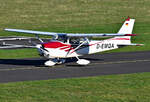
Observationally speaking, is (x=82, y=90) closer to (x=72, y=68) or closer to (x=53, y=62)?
(x=72, y=68)

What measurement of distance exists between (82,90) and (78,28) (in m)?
26.6

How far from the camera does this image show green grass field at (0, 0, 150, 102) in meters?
16.2

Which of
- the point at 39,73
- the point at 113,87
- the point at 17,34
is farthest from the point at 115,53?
the point at 17,34

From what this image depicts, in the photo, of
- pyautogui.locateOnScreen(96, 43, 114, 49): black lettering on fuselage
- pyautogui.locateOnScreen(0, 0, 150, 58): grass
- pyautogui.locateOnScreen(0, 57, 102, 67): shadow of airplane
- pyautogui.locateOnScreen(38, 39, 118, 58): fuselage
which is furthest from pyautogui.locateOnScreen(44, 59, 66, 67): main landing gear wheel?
pyautogui.locateOnScreen(0, 0, 150, 58): grass

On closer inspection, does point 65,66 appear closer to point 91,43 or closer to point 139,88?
point 91,43

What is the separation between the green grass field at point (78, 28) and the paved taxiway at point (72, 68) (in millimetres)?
1387

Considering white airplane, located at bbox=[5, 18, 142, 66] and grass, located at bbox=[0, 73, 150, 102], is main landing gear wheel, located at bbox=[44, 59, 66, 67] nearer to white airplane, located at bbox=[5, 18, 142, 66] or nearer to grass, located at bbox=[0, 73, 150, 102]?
white airplane, located at bbox=[5, 18, 142, 66]

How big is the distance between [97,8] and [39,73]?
3577cm

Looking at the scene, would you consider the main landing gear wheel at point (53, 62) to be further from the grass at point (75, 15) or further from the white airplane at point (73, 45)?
the grass at point (75, 15)

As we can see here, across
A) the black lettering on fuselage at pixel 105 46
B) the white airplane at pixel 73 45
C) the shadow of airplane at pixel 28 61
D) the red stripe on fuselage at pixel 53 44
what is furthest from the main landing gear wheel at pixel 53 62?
the black lettering on fuselage at pixel 105 46

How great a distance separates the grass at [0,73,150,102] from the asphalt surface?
145 cm

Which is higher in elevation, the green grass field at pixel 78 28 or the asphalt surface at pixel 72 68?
the green grass field at pixel 78 28

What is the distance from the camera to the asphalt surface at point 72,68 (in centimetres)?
2052

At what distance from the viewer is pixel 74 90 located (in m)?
17.1
